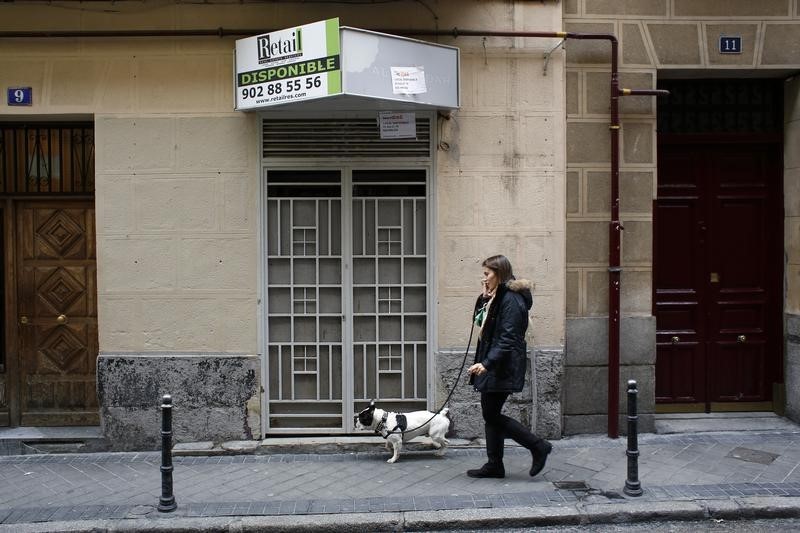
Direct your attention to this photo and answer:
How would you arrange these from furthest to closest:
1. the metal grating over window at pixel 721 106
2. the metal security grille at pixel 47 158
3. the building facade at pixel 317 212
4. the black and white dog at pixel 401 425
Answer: the metal grating over window at pixel 721 106 < the metal security grille at pixel 47 158 < the building facade at pixel 317 212 < the black and white dog at pixel 401 425

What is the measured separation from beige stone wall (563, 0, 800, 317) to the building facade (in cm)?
2

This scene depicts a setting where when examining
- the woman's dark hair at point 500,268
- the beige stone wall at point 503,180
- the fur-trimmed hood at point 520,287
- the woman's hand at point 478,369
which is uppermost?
the beige stone wall at point 503,180

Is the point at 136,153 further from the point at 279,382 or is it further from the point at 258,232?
the point at 279,382

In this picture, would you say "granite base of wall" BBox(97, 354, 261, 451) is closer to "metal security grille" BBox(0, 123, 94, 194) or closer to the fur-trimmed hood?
"metal security grille" BBox(0, 123, 94, 194)

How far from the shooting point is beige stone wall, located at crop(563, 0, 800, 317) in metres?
8.09

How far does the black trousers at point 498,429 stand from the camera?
21.8 ft

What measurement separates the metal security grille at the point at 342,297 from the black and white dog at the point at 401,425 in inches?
30.3

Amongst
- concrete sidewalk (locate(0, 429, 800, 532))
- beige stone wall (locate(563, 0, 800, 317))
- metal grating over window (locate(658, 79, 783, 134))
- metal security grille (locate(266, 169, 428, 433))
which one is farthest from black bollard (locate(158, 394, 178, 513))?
metal grating over window (locate(658, 79, 783, 134))

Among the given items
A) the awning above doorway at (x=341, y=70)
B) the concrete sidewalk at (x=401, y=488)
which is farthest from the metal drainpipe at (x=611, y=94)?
the concrete sidewalk at (x=401, y=488)

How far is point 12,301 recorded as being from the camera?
834 centimetres

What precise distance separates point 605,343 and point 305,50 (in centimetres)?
442

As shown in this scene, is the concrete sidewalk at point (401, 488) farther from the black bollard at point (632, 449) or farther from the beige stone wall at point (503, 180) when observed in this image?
the beige stone wall at point (503, 180)

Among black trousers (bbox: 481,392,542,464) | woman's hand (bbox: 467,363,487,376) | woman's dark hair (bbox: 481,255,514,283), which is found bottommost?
black trousers (bbox: 481,392,542,464)

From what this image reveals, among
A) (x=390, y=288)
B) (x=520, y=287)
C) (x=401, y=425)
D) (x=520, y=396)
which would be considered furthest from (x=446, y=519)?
(x=390, y=288)
